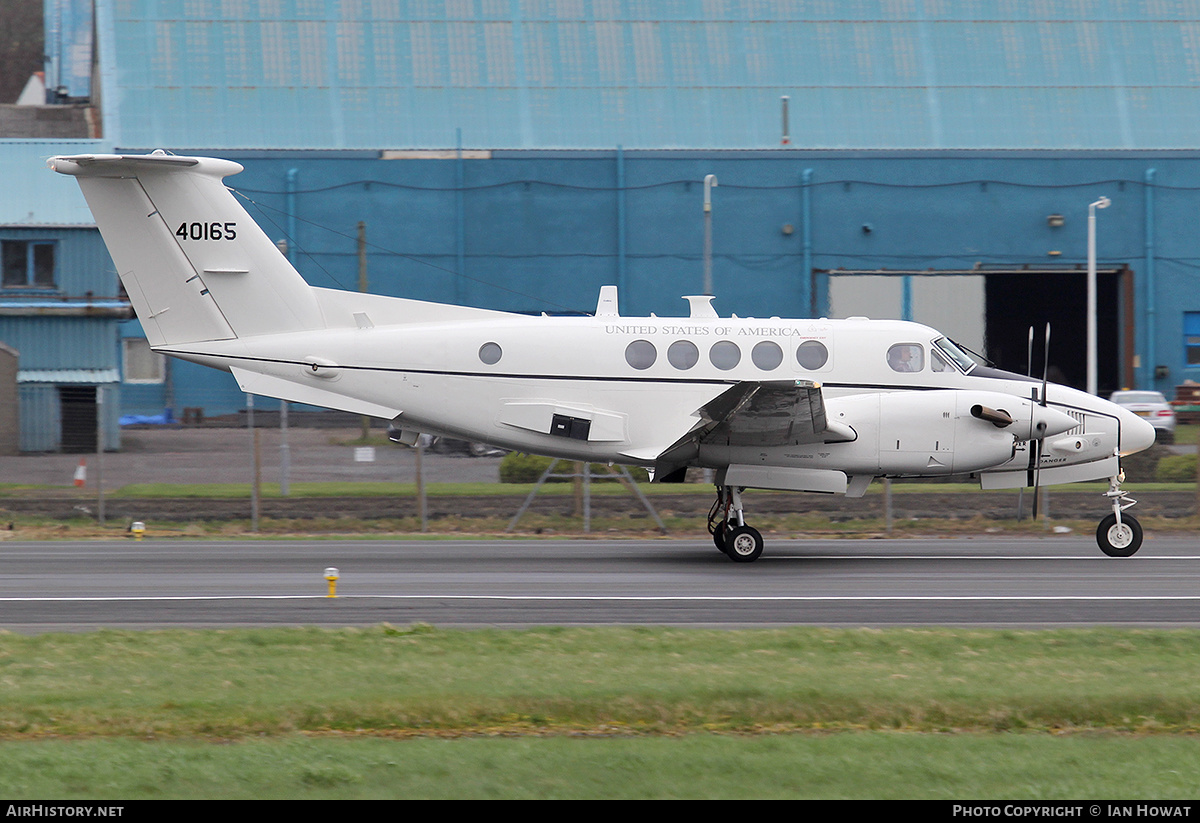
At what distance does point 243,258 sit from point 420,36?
31563mm

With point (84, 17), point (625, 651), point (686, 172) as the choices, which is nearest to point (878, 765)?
point (625, 651)

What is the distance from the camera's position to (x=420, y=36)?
1857 inches

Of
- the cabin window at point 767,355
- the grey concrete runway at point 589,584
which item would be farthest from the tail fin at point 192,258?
the cabin window at point 767,355

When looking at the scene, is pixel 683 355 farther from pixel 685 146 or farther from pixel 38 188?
pixel 685 146

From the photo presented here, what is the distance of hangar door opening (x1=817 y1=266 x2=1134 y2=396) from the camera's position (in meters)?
46.8

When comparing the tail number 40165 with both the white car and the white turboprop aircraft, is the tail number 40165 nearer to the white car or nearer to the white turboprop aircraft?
the white turboprop aircraft

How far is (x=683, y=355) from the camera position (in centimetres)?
1761

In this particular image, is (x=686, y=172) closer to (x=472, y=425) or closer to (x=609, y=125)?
(x=609, y=125)

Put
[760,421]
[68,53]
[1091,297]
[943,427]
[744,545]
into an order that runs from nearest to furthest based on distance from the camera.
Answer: [760,421] → [943,427] → [744,545] → [1091,297] → [68,53]

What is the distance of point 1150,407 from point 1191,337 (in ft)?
30.6

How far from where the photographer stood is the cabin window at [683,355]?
57.7 feet

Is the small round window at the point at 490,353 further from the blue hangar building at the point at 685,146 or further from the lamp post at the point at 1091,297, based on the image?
the blue hangar building at the point at 685,146

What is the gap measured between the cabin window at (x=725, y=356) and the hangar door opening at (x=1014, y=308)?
96.2 feet

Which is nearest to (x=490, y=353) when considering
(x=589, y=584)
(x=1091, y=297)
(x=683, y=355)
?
(x=683, y=355)
